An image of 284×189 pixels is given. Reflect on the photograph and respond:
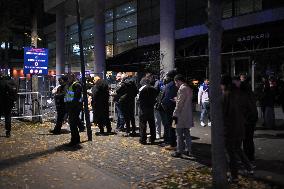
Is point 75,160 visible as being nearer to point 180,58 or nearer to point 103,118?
point 103,118

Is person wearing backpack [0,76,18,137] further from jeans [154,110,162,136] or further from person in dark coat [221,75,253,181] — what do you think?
person in dark coat [221,75,253,181]

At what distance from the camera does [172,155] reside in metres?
9.16

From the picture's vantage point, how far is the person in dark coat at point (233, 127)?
22.9 feet

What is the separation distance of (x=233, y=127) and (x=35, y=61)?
1186cm

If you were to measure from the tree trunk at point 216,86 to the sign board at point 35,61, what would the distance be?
1214cm

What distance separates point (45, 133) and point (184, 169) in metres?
7.04

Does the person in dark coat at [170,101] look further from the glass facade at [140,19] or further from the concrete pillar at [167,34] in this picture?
the concrete pillar at [167,34]

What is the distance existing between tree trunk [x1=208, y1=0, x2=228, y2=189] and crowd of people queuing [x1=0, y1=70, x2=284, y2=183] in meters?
1.03

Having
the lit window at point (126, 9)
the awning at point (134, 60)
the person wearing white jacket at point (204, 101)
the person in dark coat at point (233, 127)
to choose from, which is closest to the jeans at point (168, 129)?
the person in dark coat at point (233, 127)

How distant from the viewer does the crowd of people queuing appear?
706 cm

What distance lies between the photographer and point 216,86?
19.3ft

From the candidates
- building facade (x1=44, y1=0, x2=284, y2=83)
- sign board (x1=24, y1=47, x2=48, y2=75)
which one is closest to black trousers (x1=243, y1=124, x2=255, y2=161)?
building facade (x1=44, y1=0, x2=284, y2=83)

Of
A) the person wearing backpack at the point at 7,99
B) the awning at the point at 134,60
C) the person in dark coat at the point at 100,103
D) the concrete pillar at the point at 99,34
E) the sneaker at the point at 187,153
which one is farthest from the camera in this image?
the concrete pillar at the point at 99,34

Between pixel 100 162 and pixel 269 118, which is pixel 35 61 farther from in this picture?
pixel 269 118
